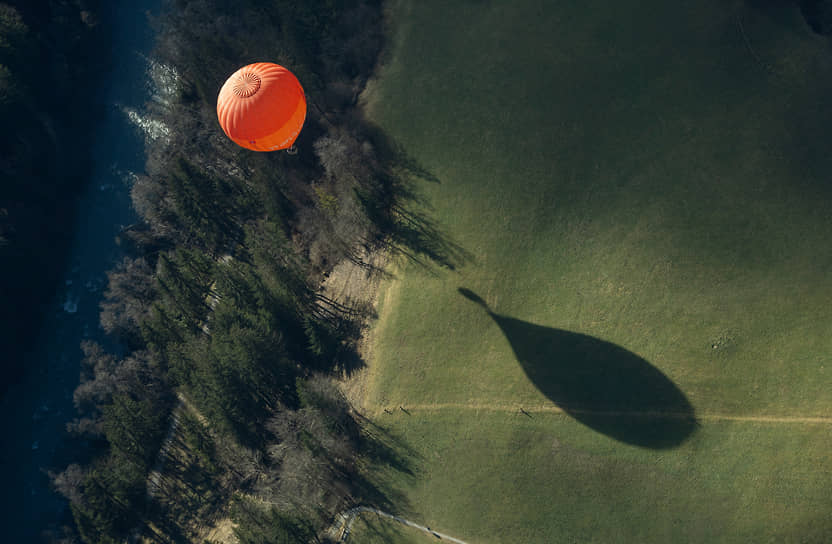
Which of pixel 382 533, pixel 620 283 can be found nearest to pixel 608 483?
pixel 620 283

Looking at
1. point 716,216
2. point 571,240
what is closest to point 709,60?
point 716,216

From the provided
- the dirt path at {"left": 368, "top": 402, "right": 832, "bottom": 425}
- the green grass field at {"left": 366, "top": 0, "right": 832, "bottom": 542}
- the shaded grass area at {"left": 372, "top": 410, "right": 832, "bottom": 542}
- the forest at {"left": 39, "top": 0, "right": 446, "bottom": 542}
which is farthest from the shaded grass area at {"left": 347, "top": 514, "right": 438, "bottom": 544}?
the dirt path at {"left": 368, "top": 402, "right": 832, "bottom": 425}

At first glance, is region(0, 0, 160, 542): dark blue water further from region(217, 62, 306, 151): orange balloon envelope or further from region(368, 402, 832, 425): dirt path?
region(368, 402, 832, 425): dirt path

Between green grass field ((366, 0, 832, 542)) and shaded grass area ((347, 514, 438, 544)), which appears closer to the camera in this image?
green grass field ((366, 0, 832, 542))

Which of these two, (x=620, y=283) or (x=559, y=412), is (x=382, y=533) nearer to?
(x=559, y=412)

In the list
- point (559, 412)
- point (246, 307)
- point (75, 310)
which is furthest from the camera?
point (75, 310)
